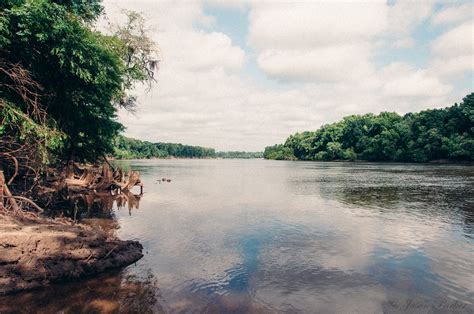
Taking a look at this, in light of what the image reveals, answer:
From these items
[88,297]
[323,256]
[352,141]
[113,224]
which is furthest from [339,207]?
[352,141]

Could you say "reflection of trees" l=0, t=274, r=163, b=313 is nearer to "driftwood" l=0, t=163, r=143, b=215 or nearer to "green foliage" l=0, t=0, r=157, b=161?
"green foliage" l=0, t=0, r=157, b=161

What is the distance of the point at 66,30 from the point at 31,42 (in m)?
1.69

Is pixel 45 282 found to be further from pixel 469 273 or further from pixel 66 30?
pixel 469 273

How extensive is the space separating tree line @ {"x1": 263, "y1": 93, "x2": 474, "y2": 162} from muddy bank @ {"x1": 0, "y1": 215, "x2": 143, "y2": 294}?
101118 millimetres

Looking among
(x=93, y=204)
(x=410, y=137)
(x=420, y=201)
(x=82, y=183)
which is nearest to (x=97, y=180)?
(x=82, y=183)

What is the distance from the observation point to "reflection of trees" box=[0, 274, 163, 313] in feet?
26.9

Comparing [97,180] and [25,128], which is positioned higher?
[25,128]

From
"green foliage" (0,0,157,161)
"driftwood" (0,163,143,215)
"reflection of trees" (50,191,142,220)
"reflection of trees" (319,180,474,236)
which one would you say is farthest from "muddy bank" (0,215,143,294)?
"reflection of trees" (319,180,474,236)

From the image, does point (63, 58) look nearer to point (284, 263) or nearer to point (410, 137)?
point (284, 263)

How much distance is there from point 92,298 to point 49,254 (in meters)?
2.36

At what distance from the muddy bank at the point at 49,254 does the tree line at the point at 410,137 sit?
101118mm

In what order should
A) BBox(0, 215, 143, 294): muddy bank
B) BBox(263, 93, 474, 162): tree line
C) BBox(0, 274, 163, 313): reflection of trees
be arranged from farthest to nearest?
BBox(263, 93, 474, 162): tree line < BBox(0, 215, 143, 294): muddy bank < BBox(0, 274, 163, 313): reflection of trees

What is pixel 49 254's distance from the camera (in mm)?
9867

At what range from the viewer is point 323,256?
41.9 feet
